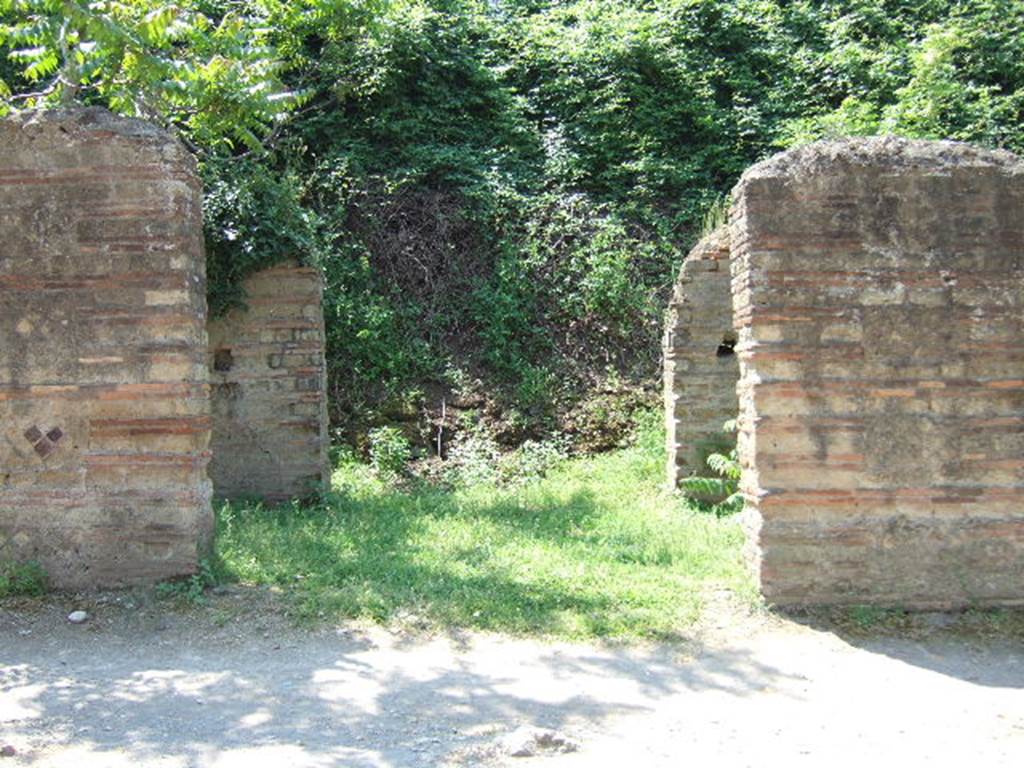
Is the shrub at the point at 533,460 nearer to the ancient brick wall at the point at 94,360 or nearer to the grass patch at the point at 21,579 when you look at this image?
the ancient brick wall at the point at 94,360

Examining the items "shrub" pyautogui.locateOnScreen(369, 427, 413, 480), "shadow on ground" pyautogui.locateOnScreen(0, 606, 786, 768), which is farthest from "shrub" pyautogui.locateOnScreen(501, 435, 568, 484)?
"shadow on ground" pyautogui.locateOnScreen(0, 606, 786, 768)

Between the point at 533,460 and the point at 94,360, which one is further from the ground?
the point at 94,360

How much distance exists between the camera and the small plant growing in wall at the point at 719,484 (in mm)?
8525

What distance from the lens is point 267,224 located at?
29.6 feet

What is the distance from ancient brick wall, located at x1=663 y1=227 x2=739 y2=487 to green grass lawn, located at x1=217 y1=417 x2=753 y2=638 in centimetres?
65

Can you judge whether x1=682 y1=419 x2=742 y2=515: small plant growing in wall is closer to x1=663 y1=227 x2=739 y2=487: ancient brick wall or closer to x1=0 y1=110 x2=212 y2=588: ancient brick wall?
x1=663 y1=227 x2=739 y2=487: ancient brick wall

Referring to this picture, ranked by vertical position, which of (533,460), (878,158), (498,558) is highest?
(878,158)

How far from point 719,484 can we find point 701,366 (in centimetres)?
134

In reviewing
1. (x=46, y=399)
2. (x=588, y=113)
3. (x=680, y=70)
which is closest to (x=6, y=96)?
(x=46, y=399)

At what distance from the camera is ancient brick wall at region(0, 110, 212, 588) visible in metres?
5.51

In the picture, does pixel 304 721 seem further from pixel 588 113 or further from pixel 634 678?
pixel 588 113

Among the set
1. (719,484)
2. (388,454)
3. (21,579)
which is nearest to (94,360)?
(21,579)

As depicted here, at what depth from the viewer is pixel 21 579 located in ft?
17.7

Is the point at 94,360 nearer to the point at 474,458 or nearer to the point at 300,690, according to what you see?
the point at 300,690
